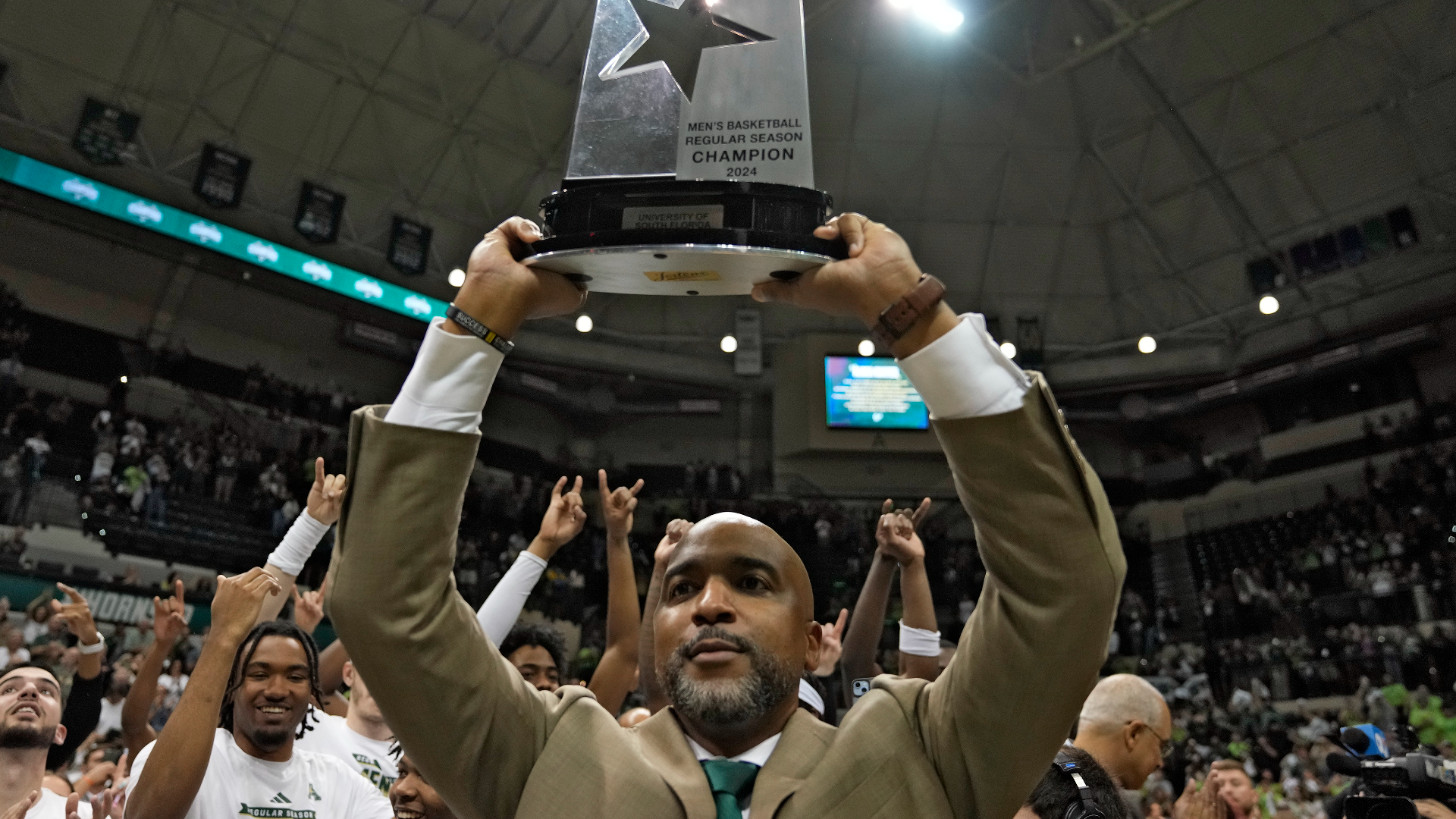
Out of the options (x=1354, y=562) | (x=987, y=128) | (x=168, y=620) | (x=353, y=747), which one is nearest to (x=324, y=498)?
(x=168, y=620)

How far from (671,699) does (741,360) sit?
17.8m

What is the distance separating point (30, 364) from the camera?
14.8 metres

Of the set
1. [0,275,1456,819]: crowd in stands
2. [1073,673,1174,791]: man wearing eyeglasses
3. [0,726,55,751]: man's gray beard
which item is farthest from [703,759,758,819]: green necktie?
[0,726,55,751]: man's gray beard

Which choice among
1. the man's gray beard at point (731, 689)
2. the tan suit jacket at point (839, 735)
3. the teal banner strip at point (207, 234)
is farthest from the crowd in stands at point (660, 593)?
the teal banner strip at point (207, 234)

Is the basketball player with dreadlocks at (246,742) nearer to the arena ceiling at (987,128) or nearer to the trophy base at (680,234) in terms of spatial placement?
the trophy base at (680,234)

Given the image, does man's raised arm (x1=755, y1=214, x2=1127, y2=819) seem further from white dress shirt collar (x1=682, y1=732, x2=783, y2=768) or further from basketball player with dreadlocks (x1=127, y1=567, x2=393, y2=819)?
basketball player with dreadlocks (x1=127, y1=567, x2=393, y2=819)

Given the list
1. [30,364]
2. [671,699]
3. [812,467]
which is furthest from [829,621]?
[671,699]

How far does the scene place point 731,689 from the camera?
149 centimetres

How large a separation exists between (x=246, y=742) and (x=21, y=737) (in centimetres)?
78

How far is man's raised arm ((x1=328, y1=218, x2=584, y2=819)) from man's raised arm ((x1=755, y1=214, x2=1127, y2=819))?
20.2 inches

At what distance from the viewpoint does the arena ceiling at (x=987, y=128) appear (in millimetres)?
14586

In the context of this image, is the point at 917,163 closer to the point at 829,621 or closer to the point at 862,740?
the point at 829,621

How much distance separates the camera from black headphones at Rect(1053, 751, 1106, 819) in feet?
6.29

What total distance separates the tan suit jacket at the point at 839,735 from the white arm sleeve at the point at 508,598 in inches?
43.9
